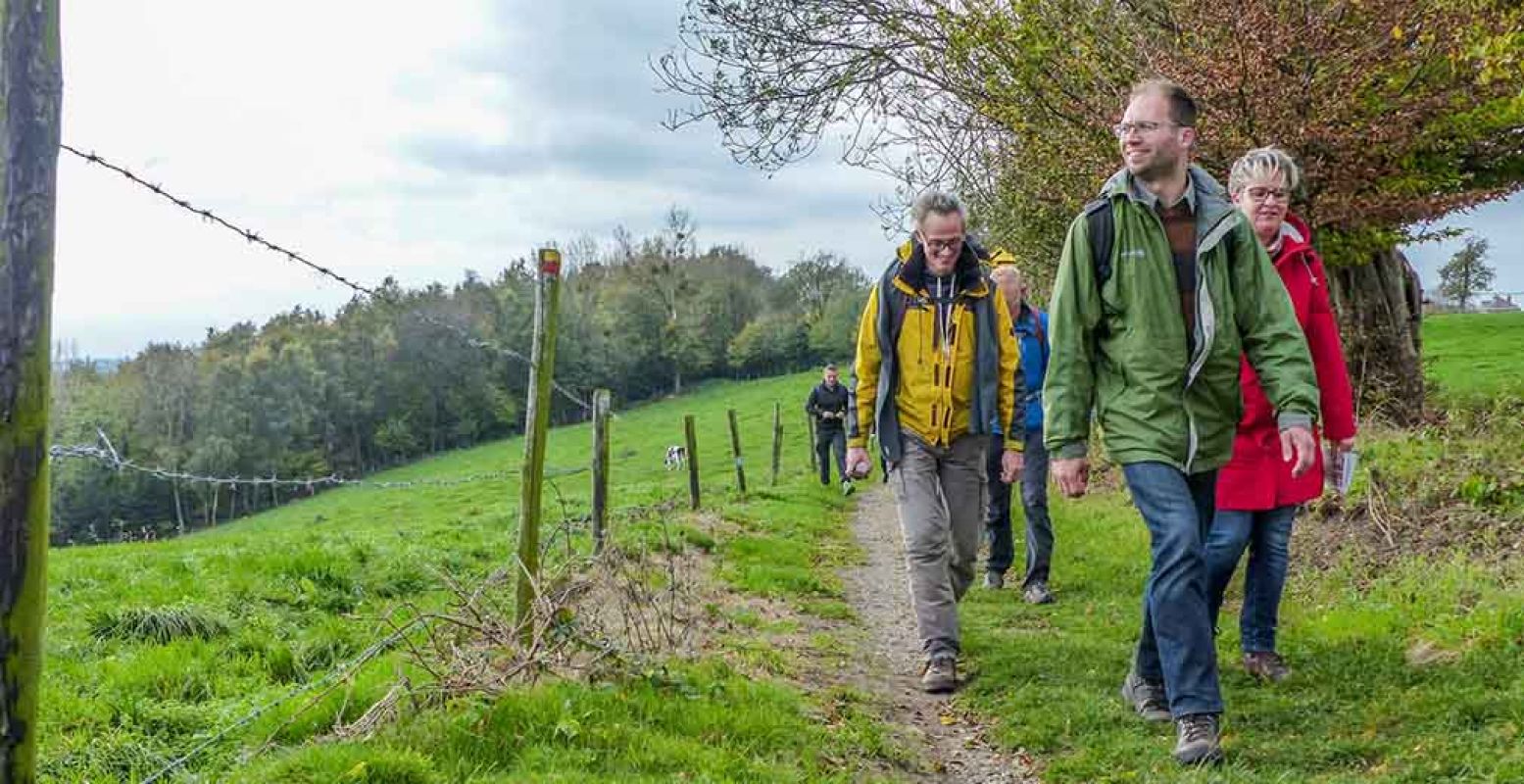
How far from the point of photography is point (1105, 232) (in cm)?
441

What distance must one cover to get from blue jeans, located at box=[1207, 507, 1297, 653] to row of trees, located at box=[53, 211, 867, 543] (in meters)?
50.3

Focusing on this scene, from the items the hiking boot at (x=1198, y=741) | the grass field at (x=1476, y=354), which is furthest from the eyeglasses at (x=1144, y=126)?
the grass field at (x=1476, y=354)

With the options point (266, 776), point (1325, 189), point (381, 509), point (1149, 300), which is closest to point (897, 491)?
point (1149, 300)

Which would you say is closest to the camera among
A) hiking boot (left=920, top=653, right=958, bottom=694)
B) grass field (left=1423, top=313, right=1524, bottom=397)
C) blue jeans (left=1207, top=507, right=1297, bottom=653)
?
blue jeans (left=1207, top=507, right=1297, bottom=653)

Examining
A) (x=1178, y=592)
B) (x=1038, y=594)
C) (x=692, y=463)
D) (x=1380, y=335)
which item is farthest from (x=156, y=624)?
(x=1380, y=335)

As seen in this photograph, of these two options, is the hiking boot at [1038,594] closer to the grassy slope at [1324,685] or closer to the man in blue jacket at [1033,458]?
the man in blue jacket at [1033,458]

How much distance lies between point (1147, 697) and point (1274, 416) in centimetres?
138

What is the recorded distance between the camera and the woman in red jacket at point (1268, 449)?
4.79 m

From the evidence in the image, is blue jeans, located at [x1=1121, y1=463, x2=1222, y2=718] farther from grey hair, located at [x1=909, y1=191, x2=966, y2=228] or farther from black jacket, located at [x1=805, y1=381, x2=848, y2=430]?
black jacket, located at [x1=805, y1=381, x2=848, y2=430]

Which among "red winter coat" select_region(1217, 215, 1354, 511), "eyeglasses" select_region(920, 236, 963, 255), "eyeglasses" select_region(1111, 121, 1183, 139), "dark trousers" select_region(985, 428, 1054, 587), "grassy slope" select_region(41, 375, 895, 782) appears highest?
"eyeglasses" select_region(1111, 121, 1183, 139)

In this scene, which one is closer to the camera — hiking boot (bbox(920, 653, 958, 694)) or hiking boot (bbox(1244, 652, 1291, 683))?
hiking boot (bbox(1244, 652, 1291, 683))

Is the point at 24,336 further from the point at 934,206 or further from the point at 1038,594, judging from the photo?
the point at 1038,594

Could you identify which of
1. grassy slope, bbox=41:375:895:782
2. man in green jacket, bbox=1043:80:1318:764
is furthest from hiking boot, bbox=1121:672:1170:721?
grassy slope, bbox=41:375:895:782

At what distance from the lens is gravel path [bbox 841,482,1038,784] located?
4.55 meters
